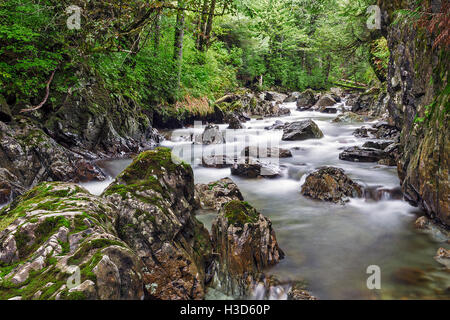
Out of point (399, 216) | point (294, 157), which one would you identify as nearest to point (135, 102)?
point (294, 157)

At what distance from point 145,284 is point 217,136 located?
942 centimetres

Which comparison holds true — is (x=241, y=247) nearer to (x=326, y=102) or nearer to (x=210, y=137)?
(x=210, y=137)

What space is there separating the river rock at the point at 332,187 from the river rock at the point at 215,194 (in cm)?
188

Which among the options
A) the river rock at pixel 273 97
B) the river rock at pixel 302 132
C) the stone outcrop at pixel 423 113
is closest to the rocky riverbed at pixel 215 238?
the stone outcrop at pixel 423 113

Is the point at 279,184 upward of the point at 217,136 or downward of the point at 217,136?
downward

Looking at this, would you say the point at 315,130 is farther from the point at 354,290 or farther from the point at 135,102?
the point at 354,290

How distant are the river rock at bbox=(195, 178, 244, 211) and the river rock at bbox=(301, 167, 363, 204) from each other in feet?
6.17

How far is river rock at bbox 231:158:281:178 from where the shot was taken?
8.07m

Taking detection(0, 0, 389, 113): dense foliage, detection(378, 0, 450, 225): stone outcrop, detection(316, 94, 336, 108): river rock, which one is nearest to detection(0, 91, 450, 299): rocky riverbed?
detection(378, 0, 450, 225): stone outcrop

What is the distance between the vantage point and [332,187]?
21.4ft

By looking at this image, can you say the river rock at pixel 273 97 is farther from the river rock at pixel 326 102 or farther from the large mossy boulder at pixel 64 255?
the large mossy boulder at pixel 64 255

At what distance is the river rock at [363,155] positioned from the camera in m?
8.90

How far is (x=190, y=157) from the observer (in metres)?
10.1

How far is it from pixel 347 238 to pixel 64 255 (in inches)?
170
